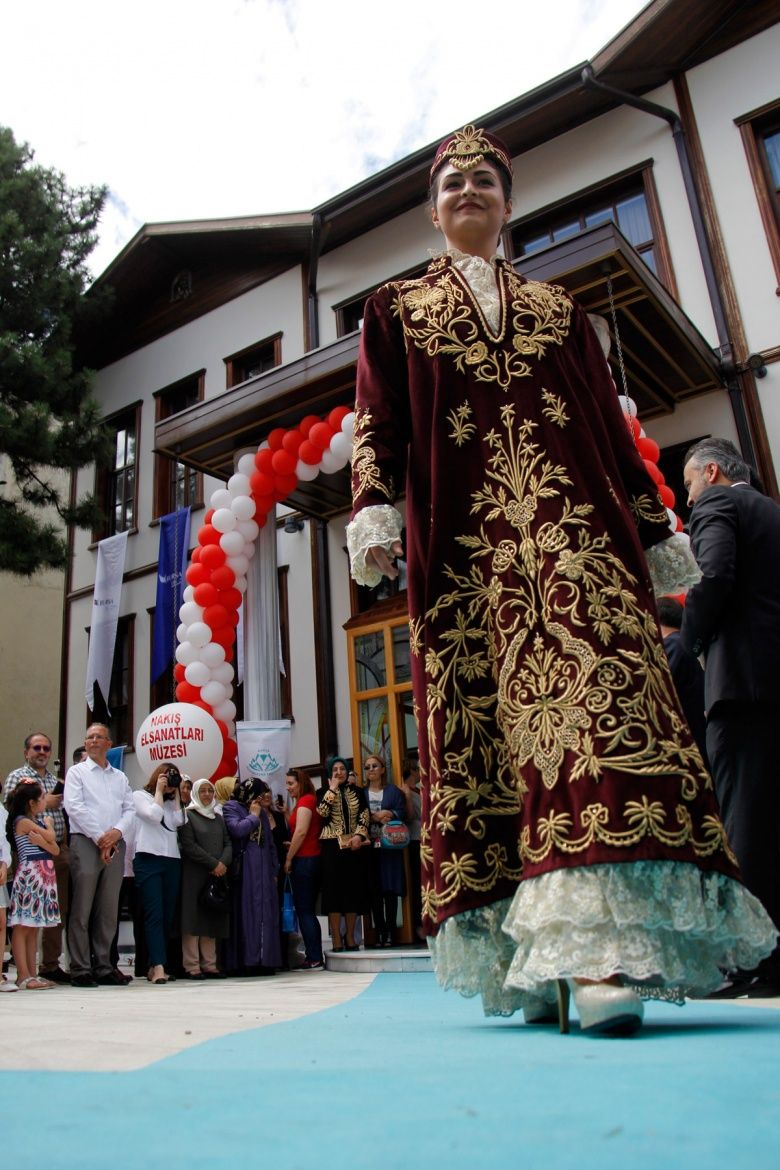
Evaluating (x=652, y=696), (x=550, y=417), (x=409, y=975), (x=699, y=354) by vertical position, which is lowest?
(x=409, y=975)

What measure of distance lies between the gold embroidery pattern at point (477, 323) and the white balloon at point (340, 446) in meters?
5.82

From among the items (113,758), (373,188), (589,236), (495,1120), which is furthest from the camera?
(113,758)

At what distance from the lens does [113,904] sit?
6.89m

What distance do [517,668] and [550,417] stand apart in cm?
65

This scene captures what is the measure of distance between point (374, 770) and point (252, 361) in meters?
7.23

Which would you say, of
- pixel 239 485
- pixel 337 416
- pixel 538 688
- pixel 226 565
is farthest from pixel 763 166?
pixel 538 688

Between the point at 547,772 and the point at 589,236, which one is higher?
the point at 589,236

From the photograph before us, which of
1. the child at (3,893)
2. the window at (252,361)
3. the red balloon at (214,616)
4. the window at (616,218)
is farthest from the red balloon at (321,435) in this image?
the window at (252,361)

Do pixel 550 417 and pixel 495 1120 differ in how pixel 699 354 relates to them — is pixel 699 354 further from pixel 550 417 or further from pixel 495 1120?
pixel 495 1120

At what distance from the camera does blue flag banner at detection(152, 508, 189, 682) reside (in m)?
12.0

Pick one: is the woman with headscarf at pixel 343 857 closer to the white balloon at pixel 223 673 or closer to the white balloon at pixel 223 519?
the white balloon at pixel 223 673

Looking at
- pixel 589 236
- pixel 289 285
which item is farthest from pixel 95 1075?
pixel 289 285

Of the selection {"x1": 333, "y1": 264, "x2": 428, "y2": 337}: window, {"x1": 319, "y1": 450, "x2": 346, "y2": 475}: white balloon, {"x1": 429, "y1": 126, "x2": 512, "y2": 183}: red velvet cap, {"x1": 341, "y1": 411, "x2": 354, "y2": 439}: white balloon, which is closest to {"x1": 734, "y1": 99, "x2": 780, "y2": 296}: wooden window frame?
{"x1": 341, "y1": 411, "x2": 354, "y2": 439}: white balloon

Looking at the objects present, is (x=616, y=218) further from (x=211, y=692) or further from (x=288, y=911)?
(x=288, y=911)
